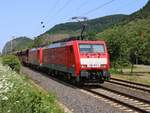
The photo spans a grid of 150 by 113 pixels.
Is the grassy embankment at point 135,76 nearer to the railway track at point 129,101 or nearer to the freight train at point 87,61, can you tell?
the freight train at point 87,61

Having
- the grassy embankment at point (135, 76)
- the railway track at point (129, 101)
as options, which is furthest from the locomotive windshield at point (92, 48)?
the grassy embankment at point (135, 76)

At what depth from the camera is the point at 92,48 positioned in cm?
2706

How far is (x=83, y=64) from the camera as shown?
2611 centimetres

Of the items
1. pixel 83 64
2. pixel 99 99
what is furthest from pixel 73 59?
pixel 99 99

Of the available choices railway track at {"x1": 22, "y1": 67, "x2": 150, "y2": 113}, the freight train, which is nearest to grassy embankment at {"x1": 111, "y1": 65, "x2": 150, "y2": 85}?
the freight train

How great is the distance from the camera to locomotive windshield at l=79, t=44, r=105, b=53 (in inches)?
1054

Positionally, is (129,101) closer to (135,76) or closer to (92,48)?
(92,48)

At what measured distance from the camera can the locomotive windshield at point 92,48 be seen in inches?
1054

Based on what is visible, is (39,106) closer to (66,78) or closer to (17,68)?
(66,78)

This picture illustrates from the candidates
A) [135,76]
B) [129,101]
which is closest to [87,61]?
[129,101]

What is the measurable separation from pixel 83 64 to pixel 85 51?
98cm

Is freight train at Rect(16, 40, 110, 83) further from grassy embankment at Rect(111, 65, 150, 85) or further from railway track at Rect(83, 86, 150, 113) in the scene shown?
grassy embankment at Rect(111, 65, 150, 85)

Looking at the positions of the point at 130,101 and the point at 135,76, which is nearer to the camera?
the point at 130,101

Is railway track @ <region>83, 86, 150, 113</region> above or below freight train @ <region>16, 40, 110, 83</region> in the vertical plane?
below
